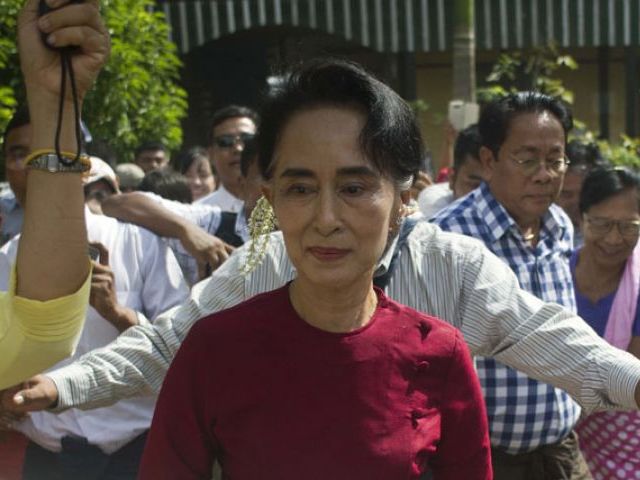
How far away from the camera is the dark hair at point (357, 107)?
2.51m

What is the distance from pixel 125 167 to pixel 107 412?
14.0 feet

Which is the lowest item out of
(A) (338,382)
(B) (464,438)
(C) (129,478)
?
(C) (129,478)

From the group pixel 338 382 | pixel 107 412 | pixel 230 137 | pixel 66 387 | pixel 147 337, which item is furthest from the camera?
pixel 230 137

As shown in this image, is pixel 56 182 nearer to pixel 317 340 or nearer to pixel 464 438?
pixel 317 340

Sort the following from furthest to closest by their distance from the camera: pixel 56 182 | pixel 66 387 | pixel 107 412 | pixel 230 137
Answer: pixel 230 137 → pixel 107 412 → pixel 66 387 → pixel 56 182

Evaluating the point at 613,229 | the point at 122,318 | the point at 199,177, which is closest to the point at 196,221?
the point at 122,318

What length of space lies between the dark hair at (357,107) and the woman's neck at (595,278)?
264 centimetres

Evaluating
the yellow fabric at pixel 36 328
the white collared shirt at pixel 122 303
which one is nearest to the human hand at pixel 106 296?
the white collared shirt at pixel 122 303

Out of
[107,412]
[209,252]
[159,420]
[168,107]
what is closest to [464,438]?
[159,420]

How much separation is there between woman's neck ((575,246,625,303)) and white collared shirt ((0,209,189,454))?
1855mm

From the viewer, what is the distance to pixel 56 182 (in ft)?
6.74

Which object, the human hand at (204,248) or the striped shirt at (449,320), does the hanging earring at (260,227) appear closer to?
the striped shirt at (449,320)

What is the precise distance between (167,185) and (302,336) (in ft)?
16.0

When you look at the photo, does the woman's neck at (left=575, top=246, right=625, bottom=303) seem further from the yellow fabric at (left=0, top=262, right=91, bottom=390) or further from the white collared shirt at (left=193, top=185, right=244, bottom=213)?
the yellow fabric at (left=0, top=262, right=91, bottom=390)
